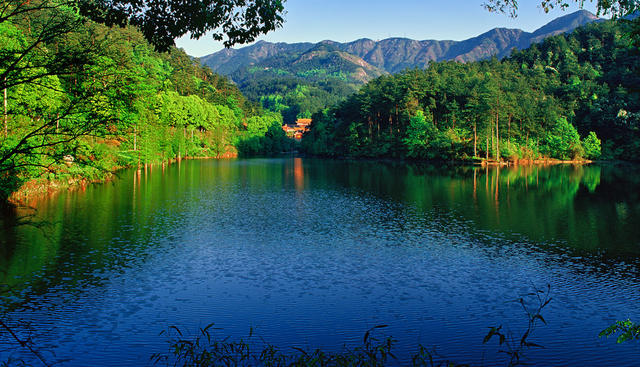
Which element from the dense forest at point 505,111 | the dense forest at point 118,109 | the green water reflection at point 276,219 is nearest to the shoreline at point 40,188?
the dense forest at point 118,109

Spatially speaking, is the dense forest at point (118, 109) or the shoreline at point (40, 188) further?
the shoreline at point (40, 188)

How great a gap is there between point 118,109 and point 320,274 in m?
11.0

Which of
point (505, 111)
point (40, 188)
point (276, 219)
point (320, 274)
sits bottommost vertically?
point (320, 274)

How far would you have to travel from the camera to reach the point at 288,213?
31844 mm

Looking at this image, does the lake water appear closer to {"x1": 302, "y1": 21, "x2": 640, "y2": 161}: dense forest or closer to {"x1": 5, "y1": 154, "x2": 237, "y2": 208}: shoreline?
{"x1": 5, "y1": 154, "x2": 237, "y2": 208}: shoreline

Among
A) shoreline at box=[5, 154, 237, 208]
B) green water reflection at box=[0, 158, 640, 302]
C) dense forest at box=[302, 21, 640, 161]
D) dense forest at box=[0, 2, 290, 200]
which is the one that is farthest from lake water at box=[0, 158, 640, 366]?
dense forest at box=[302, 21, 640, 161]

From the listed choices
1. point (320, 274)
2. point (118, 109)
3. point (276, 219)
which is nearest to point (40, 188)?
point (276, 219)

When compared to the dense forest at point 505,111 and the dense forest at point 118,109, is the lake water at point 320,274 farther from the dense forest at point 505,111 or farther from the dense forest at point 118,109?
the dense forest at point 505,111

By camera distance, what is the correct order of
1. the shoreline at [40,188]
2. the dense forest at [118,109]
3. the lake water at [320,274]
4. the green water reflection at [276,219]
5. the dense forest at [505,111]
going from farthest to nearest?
the dense forest at [505,111] → the shoreline at [40,188] → the green water reflection at [276,219] → the lake water at [320,274] → the dense forest at [118,109]

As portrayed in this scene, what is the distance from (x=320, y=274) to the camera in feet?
59.2

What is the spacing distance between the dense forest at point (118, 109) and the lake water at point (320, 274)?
7.50 ft

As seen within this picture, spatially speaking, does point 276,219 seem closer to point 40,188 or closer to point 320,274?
point 320,274

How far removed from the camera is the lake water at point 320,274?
12.5m

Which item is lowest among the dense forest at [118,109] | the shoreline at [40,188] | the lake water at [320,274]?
the lake water at [320,274]
